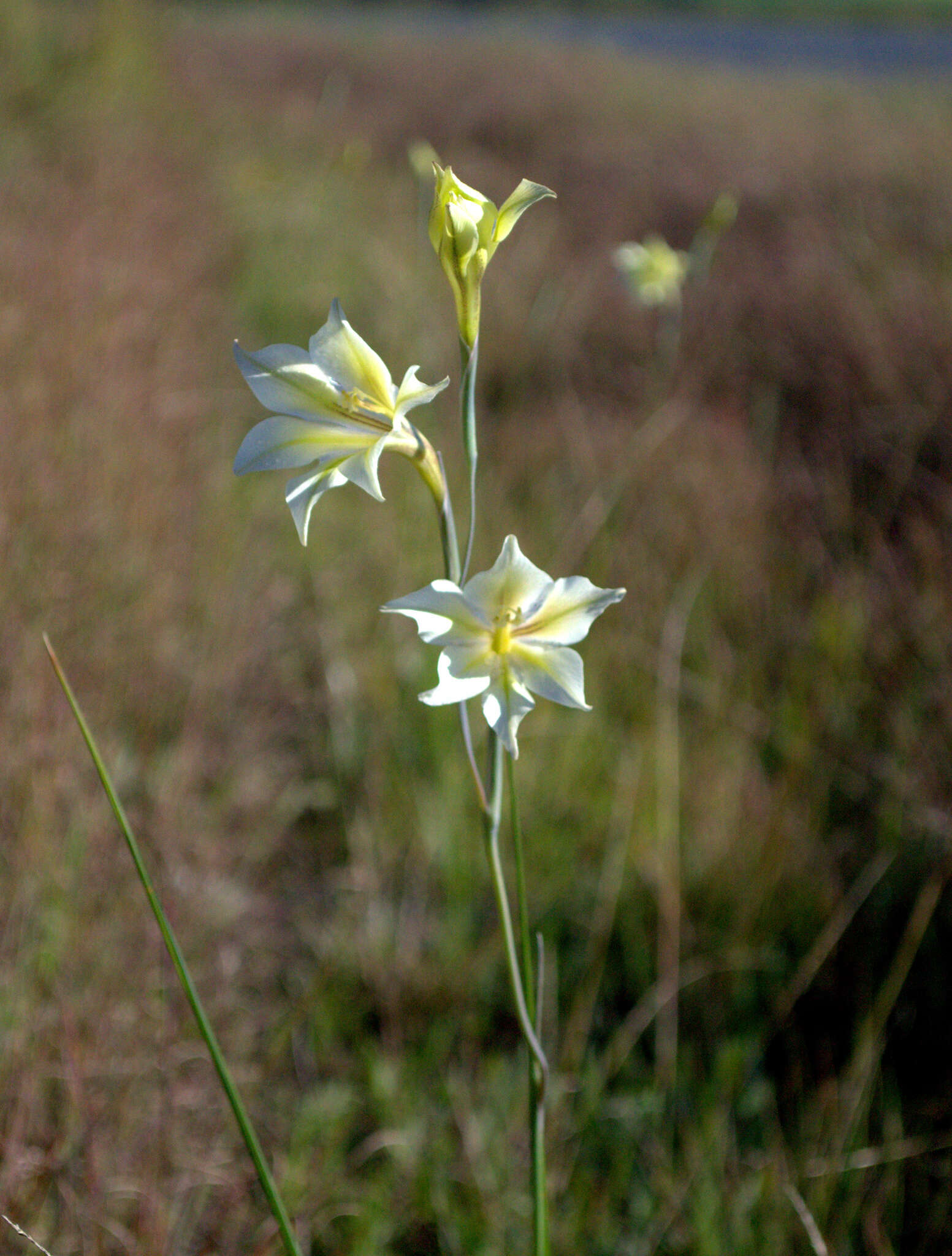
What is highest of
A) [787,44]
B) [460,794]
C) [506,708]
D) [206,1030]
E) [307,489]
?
[787,44]

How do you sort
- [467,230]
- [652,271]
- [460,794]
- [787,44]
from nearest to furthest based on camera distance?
[467,230], [460,794], [652,271], [787,44]

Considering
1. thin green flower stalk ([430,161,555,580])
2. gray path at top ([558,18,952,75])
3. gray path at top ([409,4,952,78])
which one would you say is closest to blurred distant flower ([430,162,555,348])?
thin green flower stalk ([430,161,555,580])

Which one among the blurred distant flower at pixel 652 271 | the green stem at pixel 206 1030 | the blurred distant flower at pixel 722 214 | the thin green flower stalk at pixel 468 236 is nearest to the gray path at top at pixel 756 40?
the blurred distant flower at pixel 652 271

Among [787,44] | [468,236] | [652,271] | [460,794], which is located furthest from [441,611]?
[787,44]

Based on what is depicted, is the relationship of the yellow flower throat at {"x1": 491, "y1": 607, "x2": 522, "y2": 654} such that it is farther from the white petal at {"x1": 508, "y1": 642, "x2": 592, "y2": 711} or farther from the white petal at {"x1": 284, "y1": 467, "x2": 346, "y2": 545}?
the white petal at {"x1": 284, "y1": 467, "x2": 346, "y2": 545}

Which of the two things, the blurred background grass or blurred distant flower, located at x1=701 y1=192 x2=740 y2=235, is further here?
blurred distant flower, located at x1=701 y1=192 x2=740 y2=235

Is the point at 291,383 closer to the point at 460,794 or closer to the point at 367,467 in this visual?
the point at 367,467
